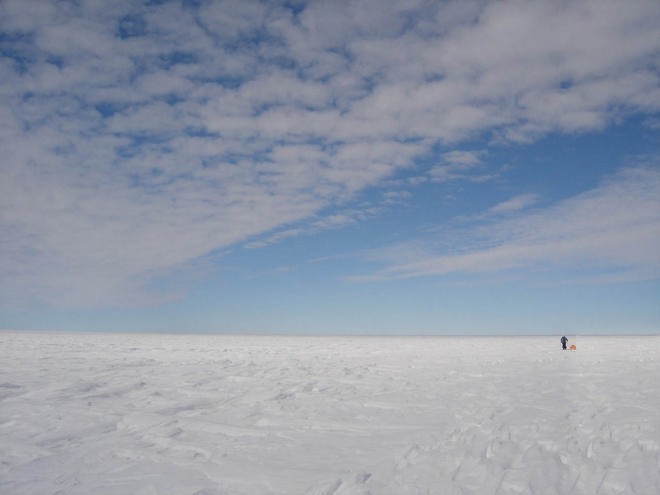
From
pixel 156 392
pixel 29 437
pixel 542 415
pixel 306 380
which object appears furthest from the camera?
pixel 306 380

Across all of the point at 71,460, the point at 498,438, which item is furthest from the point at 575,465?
the point at 71,460

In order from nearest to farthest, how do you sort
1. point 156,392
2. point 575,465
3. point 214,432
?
point 575,465 < point 214,432 < point 156,392

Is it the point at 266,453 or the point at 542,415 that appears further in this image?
the point at 542,415

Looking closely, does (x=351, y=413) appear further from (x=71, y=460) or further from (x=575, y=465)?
(x=71, y=460)

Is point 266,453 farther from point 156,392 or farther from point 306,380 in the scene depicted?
point 306,380

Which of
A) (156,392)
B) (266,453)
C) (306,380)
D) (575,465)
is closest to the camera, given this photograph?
(575,465)

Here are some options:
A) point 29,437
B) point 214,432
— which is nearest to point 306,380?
point 214,432

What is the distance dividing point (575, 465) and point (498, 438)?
121cm

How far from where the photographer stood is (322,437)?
6.39m

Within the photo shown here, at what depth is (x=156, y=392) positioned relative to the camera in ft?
31.1

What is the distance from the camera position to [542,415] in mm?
7621

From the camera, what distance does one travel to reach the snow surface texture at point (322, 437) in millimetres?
4672

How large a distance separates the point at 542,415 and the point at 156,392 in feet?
25.4

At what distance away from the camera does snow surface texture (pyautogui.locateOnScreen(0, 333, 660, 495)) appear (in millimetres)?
4672
